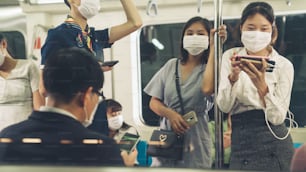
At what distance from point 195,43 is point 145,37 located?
0.29m

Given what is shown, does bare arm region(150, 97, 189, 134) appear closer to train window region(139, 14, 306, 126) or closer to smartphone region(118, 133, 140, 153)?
train window region(139, 14, 306, 126)

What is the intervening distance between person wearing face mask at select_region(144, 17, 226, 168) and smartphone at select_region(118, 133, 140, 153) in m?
0.18

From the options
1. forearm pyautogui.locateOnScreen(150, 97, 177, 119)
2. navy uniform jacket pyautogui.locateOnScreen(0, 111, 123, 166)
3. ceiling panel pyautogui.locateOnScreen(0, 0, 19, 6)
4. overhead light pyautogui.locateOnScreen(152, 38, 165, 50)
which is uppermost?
ceiling panel pyautogui.locateOnScreen(0, 0, 19, 6)

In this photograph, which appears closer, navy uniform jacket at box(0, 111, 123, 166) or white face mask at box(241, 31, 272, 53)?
white face mask at box(241, 31, 272, 53)

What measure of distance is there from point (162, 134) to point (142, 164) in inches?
9.3

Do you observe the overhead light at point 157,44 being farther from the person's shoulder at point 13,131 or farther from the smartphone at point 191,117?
the person's shoulder at point 13,131

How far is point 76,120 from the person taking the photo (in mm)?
2281

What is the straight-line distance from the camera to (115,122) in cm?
225

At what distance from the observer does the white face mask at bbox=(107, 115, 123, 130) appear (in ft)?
7.34

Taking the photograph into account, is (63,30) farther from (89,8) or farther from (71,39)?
(89,8)

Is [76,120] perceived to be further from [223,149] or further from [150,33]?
[223,149]

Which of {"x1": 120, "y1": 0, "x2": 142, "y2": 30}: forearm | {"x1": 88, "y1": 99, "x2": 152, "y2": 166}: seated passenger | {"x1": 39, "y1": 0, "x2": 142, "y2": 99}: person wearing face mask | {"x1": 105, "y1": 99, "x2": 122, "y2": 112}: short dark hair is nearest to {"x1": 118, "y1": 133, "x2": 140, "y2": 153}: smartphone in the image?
{"x1": 88, "y1": 99, "x2": 152, "y2": 166}: seated passenger

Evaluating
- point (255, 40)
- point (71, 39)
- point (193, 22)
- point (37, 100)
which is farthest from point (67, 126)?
point (255, 40)

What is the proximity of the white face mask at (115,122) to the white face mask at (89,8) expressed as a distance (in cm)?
62
